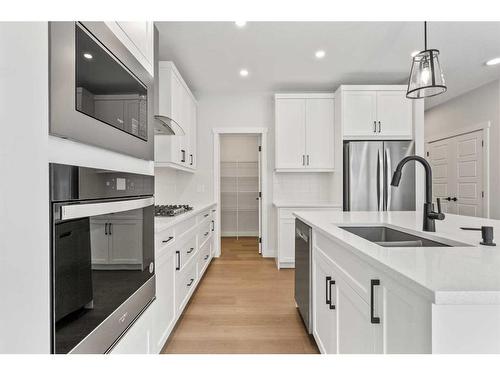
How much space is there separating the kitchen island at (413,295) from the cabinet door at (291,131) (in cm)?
258

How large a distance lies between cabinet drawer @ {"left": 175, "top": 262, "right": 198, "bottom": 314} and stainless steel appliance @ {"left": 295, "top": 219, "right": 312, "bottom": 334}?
3.13ft

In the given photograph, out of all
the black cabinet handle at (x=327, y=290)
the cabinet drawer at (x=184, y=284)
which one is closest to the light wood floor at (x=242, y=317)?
the cabinet drawer at (x=184, y=284)

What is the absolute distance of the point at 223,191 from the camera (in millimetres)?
6672

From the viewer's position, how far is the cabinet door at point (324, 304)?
4.90 ft

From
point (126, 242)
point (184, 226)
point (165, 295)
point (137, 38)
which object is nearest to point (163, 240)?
point (165, 295)

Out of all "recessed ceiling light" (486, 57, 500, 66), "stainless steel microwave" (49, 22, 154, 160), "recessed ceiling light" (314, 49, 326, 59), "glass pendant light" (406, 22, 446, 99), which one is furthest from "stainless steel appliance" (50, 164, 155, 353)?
"recessed ceiling light" (486, 57, 500, 66)

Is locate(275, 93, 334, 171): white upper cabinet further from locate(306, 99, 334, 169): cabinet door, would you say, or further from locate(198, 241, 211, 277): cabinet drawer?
locate(198, 241, 211, 277): cabinet drawer

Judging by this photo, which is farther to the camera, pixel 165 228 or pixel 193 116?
pixel 193 116

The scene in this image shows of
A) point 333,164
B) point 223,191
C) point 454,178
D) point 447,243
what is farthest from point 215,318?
point 454,178

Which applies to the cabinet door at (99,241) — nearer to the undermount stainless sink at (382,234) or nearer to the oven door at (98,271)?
the oven door at (98,271)

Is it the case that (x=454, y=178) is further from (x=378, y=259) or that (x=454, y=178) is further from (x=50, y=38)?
(x=50, y=38)

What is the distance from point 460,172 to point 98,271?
570cm

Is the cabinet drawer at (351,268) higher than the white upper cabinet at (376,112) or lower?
lower

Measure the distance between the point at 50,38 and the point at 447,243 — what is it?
1609 millimetres
